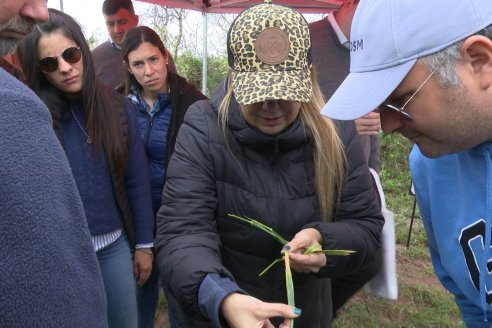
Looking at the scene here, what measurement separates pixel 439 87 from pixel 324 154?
0.61 m

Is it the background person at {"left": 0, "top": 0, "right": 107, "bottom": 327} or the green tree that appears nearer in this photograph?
the background person at {"left": 0, "top": 0, "right": 107, "bottom": 327}

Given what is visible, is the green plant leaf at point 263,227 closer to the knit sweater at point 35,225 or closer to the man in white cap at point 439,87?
the man in white cap at point 439,87

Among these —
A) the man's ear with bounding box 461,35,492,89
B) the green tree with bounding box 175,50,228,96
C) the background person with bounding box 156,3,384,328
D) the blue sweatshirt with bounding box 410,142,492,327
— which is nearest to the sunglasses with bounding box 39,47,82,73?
the background person with bounding box 156,3,384,328

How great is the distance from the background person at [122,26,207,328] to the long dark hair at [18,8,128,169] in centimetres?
37

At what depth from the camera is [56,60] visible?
→ 88.4 inches

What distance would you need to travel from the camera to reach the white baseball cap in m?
1.06

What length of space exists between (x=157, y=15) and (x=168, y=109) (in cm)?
1044

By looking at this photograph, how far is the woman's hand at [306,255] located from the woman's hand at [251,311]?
0.26m

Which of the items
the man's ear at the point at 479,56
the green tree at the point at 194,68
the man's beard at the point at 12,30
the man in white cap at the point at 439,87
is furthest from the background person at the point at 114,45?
the green tree at the point at 194,68

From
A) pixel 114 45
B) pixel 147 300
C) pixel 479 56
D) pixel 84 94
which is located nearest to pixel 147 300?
pixel 147 300

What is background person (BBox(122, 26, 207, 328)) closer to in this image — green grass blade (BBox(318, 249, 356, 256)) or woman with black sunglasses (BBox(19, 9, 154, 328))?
woman with black sunglasses (BBox(19, 9, 154, 328))

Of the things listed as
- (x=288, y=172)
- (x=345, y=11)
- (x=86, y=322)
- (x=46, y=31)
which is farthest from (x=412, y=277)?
(x=86, y=322)

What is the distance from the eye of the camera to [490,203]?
4.48ft

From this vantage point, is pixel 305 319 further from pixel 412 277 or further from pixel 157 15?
pixel 157 15
